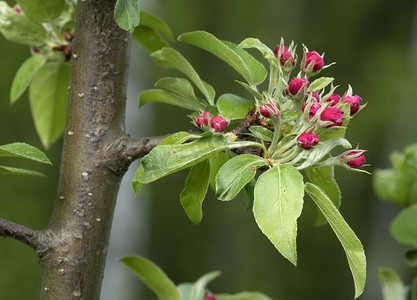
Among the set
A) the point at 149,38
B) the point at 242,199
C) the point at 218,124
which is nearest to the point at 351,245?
the point at 218,124

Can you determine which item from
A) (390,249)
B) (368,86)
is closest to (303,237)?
(390,249)

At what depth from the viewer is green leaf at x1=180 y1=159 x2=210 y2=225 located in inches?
25.9

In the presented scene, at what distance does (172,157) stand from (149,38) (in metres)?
0.38

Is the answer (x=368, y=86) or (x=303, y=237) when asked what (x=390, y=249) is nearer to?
(x=303, y=237)

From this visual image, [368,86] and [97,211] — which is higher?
[368,86]

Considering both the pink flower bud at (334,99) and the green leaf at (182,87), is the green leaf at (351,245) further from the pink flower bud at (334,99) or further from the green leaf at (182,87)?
the green leaf at (182,87)

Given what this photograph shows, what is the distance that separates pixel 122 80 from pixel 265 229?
0.33 meters

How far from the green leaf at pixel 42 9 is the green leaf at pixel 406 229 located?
63 cm

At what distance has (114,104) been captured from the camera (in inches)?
28.5

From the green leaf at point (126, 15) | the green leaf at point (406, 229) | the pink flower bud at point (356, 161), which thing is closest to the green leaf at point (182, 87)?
the green leaf at point (126, 15)

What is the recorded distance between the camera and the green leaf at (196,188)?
0.66 metres

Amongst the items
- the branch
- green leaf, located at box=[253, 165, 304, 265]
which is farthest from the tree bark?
green leaf, located at box=[253, 165, 304, 265]

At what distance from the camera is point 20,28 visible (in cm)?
88

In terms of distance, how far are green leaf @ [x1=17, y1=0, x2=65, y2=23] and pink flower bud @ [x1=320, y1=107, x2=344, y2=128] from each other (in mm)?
464
